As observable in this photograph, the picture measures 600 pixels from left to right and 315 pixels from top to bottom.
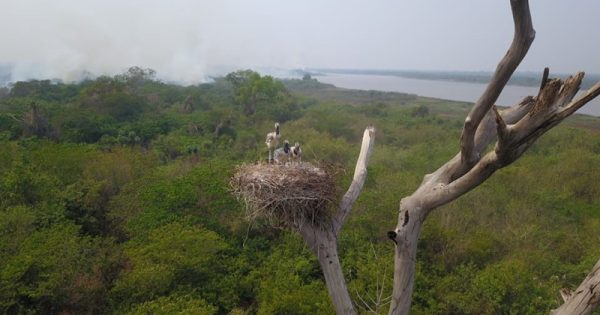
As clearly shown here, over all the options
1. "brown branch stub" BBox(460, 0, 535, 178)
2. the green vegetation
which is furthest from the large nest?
"brown branch stub" BBox(460, 0, 535, 178)

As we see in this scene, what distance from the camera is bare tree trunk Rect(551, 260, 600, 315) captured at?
291cm

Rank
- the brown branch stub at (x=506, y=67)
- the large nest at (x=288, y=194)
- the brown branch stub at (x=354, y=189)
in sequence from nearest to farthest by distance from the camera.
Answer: the brown branch stub at (x=506, y=67) < the brown branch stub at (x=354, y=189) < the large nest at (x=288, y=194)

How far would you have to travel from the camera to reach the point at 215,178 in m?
15.3

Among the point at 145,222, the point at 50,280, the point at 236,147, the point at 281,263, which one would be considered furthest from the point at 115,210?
the point at 236,147

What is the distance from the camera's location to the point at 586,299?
116 inches

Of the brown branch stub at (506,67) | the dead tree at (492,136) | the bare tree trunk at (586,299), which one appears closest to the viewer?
the brown branch stub at (506,67)

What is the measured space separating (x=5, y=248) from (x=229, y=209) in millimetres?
6480

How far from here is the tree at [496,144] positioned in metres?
2.54

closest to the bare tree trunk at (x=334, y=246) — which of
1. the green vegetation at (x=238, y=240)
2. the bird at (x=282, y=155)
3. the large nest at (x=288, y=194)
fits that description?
the large nest at (x=288, y=194)

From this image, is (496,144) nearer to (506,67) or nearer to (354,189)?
(506,67)

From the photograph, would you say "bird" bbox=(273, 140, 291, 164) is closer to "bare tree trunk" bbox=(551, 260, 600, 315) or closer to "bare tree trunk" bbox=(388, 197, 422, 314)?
"bare tree trunk" bbox=(388, 197, 422, 314)

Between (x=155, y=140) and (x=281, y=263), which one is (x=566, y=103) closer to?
(x=281, y=263)

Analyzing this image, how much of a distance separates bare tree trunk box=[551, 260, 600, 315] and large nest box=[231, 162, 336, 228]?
8.15 ft

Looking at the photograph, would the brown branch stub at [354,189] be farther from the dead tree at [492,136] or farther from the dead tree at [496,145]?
the dead tree at [492,136]
